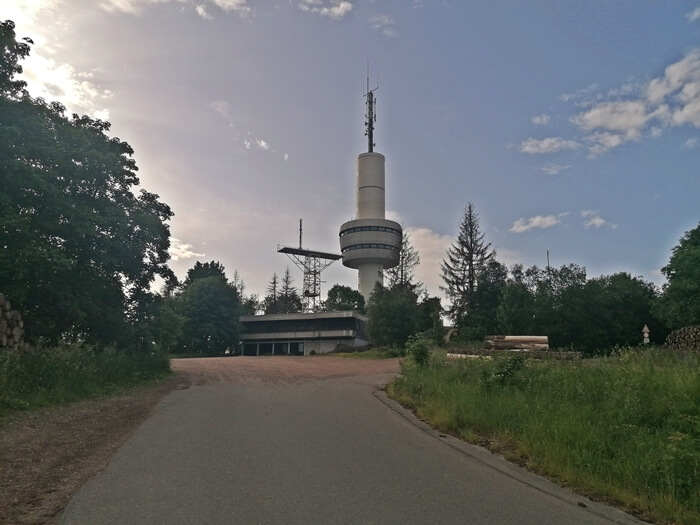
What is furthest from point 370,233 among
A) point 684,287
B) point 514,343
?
point 514,343

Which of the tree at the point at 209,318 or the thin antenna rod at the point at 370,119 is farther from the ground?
the thin antenna rod at the point at 370,119

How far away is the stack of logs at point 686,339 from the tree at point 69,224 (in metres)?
20.3

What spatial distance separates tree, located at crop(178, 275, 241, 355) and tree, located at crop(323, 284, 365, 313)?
77.2 ft

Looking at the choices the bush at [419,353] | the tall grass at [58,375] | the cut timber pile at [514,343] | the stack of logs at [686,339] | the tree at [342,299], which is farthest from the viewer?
the tree at [342,299]

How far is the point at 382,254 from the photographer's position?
3533 inches

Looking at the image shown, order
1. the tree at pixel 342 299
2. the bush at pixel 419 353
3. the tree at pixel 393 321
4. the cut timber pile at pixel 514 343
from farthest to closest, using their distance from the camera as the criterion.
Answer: the tree at pixel 342 299
the tree at pixel 393 321
the cut timber pile at pixel 514 343
the bush at pixel 419 353

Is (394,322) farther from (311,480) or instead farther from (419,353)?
(311,480)

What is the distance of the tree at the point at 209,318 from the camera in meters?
73.2

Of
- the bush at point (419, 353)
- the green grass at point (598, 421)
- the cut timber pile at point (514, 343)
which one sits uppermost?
the cut timber pile at point (514, 343)

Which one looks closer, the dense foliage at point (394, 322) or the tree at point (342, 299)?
the dense foliage at point (394, 322)

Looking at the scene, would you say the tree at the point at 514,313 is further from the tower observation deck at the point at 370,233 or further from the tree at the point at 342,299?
the tree at the point at 342,299

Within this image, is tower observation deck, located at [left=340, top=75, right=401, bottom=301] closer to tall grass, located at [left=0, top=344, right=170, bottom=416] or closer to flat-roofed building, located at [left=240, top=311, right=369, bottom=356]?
flat-roofed building, located at [left=240, top=311, right=369, bottom=356]

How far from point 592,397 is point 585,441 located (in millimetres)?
2498

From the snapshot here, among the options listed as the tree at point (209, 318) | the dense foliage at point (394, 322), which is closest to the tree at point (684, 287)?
the dense foliage at point (394, 322)
